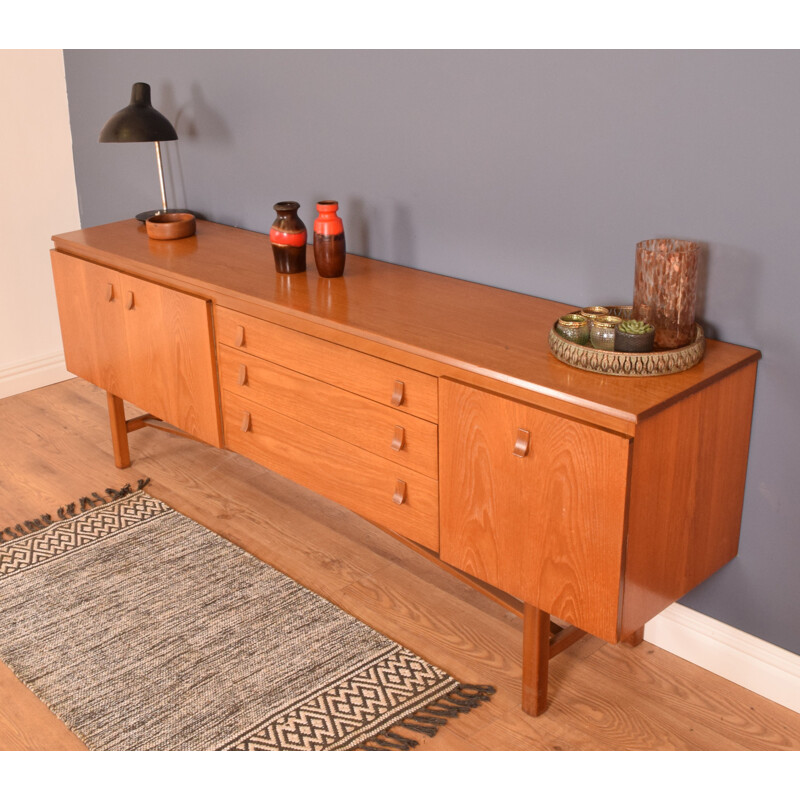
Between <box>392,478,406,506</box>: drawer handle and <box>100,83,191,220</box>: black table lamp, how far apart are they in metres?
1.40

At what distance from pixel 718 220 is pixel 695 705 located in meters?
1.04

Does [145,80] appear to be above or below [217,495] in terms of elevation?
above

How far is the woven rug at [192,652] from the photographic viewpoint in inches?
80.7

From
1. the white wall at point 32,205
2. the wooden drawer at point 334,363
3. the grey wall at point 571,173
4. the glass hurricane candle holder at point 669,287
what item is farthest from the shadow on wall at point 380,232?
the white wall at point 32,205

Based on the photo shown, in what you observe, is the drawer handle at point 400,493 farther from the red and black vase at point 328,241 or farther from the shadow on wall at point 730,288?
the shadow on wall at point 730,288

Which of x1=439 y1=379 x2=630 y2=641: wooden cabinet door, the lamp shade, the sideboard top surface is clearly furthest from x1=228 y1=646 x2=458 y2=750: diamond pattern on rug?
the lamp shade

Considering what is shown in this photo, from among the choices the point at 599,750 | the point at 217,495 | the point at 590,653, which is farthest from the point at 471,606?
the point at 217,495

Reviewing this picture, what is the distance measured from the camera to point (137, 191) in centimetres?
354

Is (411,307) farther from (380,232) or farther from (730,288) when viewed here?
(730,288)

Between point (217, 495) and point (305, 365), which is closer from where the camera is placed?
point (305, 365)

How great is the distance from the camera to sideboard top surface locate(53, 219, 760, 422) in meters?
1.81

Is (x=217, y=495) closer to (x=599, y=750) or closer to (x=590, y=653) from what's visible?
(x=590, y=653)

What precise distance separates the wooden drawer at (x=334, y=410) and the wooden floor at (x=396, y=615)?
468 millimetres

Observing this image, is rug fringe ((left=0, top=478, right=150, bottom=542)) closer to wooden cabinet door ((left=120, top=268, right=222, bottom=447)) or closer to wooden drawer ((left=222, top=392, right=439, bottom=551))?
wooden cabinet door ((left=120, top=268, right=222, bottom=447))
